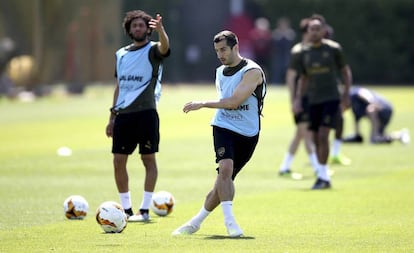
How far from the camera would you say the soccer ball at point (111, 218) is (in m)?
12.5

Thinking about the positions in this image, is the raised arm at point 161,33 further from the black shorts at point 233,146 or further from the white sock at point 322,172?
the white sock at point 322,172

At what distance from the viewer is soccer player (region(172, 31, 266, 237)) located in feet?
39.9

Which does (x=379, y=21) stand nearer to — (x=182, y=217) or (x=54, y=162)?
(x=54, y=162)

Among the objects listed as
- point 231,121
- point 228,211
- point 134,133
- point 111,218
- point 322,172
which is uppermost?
point 231,121

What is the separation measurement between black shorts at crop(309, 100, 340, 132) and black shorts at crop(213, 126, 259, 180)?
5.46 m

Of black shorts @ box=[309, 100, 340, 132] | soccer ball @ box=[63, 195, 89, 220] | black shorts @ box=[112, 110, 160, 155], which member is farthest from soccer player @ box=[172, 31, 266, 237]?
black shorts @ box=[309, 100, 340, 132]

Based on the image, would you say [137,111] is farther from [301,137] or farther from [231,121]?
[301,137]

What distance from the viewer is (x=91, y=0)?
4694 centimetres

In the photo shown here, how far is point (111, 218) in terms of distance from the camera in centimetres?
1252

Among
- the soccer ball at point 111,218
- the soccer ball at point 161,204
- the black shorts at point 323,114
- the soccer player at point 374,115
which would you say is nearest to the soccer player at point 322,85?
A: the black shorts at point 323,114

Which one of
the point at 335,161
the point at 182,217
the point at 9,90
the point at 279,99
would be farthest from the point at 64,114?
the point at 182,217

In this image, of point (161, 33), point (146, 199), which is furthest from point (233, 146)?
point (146, 199)

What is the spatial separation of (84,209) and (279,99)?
30.0 m

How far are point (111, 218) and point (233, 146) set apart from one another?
60.0 inches
